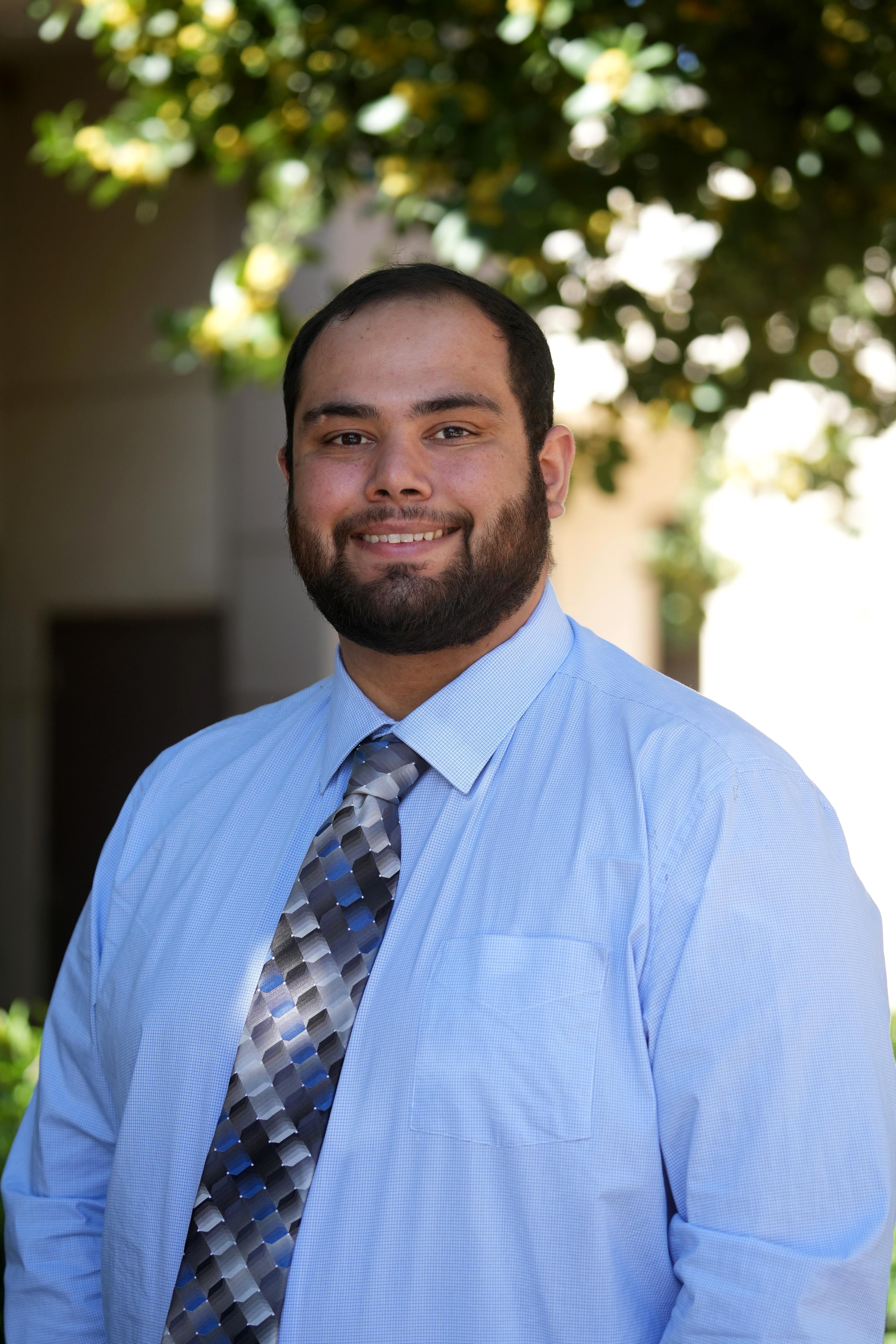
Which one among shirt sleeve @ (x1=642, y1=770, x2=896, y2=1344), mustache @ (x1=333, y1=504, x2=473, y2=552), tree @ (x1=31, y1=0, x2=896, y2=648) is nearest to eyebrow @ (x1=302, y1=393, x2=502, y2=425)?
mustache @ (x1=333, y1=504, x2=473, y2=552)

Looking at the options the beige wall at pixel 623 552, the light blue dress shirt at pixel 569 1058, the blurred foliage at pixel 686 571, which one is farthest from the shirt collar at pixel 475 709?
the beige wall at pixel 623 552

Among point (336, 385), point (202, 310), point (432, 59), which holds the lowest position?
point (336, 385)

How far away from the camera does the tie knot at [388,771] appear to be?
1567 millimetres

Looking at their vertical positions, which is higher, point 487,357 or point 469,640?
point 487,357

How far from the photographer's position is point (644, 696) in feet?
5.05

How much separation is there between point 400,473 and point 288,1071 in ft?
2.41

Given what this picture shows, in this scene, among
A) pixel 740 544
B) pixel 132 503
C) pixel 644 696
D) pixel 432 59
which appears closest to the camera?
pixel 644 696

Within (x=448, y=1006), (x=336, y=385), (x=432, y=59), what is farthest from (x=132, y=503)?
(x=448, y=1006)

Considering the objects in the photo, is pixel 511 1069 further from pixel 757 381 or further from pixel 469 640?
pixel 757 381

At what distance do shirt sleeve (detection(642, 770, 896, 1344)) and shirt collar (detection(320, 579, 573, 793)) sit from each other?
0.33 m

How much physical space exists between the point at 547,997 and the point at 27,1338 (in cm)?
92

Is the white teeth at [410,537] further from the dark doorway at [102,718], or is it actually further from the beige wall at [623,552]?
the beige wall at [623,552]

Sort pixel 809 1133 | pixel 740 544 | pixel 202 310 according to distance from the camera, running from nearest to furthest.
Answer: pixel 809 1133
pixel 202 310
pixel 740 544

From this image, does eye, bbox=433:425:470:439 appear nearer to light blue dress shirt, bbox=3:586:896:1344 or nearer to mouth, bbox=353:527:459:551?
mouth, bbox=353:527:459:551
